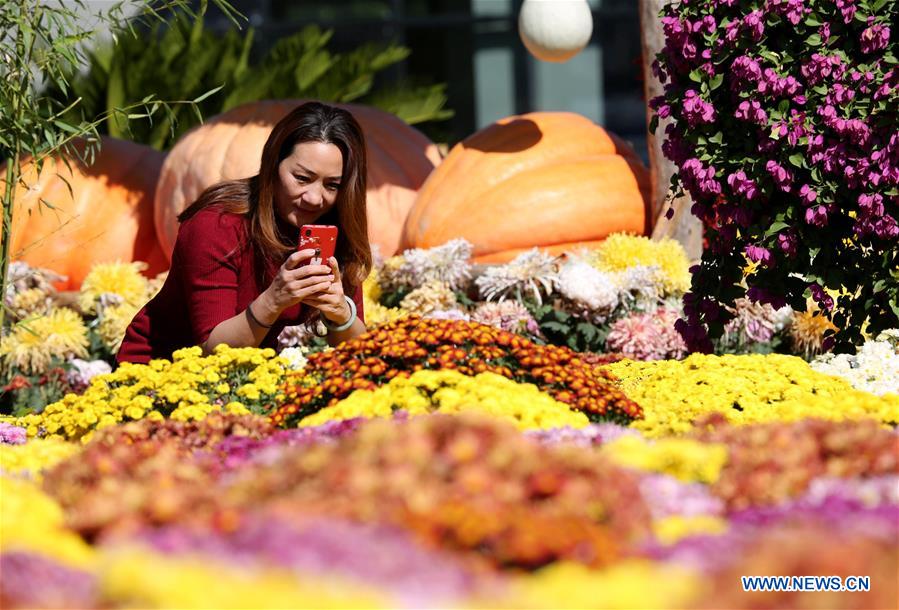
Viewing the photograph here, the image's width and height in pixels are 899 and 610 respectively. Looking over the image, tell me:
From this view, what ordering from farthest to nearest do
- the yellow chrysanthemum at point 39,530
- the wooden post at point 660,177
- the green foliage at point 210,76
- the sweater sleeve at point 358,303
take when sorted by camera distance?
the green foliage at point 210,76
the wooden post at point 660,177
the sweater sleeve at point 358,303
the yellow chrysanthemum at point 39,530

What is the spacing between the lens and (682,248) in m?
4.98

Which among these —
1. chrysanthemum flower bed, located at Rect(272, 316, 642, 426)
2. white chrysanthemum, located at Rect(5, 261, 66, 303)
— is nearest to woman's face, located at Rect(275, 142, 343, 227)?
chrysanthemum flower bed, located at Rect(272, 316, 642, 426)

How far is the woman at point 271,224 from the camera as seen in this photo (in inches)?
138

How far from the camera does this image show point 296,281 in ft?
10.5

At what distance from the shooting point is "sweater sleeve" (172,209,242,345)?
353 centimetres

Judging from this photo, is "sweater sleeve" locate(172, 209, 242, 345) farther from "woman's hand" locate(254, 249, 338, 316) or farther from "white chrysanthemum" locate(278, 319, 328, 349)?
"white chrysanthemum" locate(278, 319, 328, 349)

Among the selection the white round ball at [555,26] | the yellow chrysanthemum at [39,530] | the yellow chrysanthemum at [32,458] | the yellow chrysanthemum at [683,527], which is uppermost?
the white round ball at [555,26]

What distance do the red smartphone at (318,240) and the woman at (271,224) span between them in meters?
0.11

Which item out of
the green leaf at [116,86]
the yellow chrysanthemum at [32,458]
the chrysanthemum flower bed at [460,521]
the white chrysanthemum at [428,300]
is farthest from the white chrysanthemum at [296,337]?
the green leaf at [116,86]

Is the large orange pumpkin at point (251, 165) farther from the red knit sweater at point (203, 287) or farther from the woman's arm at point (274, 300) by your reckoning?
the woman's arm at point (274, 300)

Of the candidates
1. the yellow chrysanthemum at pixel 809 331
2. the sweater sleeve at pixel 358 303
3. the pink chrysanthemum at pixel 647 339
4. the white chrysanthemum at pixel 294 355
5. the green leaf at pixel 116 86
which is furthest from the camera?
the green leaf at pixel 116 86

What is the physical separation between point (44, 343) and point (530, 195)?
87.3 inches

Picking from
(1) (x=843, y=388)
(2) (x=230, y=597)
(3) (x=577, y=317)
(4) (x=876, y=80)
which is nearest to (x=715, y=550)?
(2) (x=230, y=597)

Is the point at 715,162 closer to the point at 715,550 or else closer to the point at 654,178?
the point at 654,178
